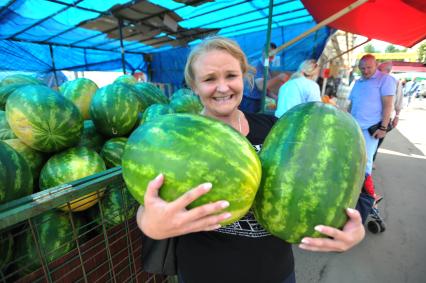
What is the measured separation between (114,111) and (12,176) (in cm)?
86

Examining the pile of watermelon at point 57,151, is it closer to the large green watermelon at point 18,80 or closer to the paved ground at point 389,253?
the large green watermelon at point 18,80

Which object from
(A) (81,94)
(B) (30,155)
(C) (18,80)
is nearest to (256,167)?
(B) (30,155)

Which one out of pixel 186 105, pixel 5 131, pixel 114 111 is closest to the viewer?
pixel 5 131

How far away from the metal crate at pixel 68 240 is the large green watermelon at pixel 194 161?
33cm

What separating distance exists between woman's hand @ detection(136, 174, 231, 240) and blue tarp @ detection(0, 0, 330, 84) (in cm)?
Answer: 487

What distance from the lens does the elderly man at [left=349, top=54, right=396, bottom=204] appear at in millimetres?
3686

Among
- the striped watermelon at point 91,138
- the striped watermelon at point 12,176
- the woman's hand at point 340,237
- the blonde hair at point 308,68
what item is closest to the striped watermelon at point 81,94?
the striped watermelon at point 91,138

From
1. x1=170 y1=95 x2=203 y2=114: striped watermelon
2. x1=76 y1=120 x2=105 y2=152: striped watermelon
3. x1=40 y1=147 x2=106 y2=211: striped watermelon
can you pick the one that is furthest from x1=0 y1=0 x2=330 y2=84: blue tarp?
x1=40 y1=147 x2=106 y2=211: striped watermelon

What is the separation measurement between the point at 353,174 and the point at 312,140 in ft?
0.63

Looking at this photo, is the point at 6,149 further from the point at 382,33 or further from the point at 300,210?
the point at 382,33

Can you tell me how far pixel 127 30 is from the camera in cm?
695

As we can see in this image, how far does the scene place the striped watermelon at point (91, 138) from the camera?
1.85 metres

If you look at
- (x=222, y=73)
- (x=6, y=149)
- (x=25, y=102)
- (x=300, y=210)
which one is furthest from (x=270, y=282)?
(x=25, y=102)

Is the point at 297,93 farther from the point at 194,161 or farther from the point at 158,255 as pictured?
the point at 194,161
